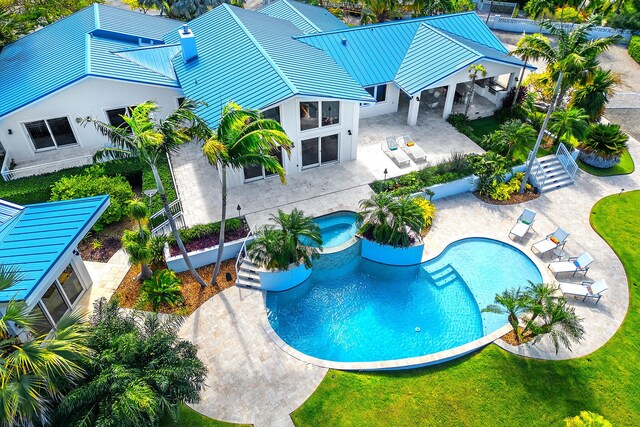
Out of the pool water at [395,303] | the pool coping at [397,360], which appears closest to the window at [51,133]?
the pool water at [395,303]

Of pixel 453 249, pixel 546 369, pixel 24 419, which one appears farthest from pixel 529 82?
pixel 24 419

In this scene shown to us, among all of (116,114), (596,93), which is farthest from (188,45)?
(596,93)

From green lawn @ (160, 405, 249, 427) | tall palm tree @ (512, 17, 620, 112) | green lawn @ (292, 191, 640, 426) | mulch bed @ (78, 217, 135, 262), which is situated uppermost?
tall palm tree @ (512, 17, 620, 112)

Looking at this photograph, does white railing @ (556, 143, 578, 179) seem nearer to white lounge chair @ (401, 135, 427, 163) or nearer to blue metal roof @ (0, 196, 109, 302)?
white lounge chair @ (401, 135, 427, 163)

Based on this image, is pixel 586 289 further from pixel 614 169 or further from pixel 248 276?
pixel 248 276

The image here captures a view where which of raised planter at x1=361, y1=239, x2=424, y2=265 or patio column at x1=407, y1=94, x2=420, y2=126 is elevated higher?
patio column at x1=407, y1=94, x2=420, y2=126

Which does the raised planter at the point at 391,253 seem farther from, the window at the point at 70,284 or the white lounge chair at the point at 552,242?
the window at the point at 70,284

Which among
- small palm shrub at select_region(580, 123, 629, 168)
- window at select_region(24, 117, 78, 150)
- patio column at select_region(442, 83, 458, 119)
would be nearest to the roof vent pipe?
window at select_region(24, 117, 78, 150)
